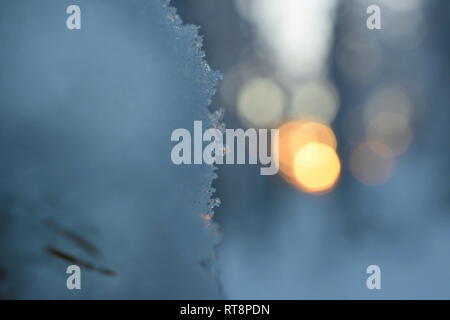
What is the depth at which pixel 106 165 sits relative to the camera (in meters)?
0.91

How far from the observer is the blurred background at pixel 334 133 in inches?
248

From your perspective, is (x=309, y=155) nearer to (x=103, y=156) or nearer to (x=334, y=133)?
(x=334, y=133)

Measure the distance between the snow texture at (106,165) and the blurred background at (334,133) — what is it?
16.3 feet

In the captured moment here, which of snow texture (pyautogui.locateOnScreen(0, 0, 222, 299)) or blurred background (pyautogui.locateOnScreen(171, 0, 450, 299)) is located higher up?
blurred background (pyautogui.locateOnScreen(171, 0, 450, 299))

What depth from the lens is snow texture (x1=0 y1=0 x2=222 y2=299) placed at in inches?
35.2

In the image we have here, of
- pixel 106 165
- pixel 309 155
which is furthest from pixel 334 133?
pixel 106 165

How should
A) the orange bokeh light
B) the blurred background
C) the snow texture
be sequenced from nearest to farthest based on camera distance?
1. the snow texture
2. the blurred background
3. the orange bokeh light

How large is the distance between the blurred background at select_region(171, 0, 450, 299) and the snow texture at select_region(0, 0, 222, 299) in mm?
4954

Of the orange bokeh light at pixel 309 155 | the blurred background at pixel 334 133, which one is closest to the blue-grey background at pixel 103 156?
the blurred background at pixel 334 133

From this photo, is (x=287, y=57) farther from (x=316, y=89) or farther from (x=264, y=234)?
(x=264, y=234)

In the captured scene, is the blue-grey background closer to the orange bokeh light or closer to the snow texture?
the snow texture

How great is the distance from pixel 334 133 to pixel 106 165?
651 cm

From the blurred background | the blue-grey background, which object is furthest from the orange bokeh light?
the blue-grey background
